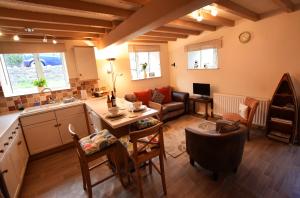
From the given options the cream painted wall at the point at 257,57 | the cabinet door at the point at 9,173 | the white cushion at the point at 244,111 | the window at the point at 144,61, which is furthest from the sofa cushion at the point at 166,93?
the cabinet door at the point at 9,173

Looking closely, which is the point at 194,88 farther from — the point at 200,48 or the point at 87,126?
the point at 87,126

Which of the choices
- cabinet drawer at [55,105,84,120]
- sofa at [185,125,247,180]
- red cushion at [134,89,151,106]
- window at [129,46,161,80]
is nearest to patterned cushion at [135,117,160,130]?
sofa at [185,125,247,180]

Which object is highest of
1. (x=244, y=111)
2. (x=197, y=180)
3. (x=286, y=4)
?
(x=286, y=4)

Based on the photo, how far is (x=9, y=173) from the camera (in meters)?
1.83

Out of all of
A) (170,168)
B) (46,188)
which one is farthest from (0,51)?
(170,168)

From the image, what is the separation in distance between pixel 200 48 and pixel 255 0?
5.98 ft

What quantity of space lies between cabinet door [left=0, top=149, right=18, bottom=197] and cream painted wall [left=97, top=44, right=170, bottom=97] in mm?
2526

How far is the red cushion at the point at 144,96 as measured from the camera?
4.44 m

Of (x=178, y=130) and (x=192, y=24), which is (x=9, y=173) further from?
(x=192, y=24)

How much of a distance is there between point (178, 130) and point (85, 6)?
119 inches

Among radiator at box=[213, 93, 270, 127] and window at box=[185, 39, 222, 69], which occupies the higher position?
window at box=[185, 39, 222, 69]

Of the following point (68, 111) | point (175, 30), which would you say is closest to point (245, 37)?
point (175, 30)

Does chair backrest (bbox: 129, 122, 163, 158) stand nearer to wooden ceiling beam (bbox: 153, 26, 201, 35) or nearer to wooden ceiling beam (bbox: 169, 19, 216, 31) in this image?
wooden ceiling beam (bbox: 169, 19, 216, 31)

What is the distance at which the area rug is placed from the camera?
2870 mm
